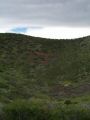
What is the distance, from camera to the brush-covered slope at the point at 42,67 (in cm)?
2258

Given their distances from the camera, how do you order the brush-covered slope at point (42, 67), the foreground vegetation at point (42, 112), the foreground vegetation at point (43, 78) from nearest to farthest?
1. the foreground vegetation at point (42, 112)
2. the foreground vegetation at point (43, 78)
3. the brush-covered slope at point (42, 67)

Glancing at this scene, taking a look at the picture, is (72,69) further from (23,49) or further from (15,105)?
(15,105)

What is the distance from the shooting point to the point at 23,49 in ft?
106

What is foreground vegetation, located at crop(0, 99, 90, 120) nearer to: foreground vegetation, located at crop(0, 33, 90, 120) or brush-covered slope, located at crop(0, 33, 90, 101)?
foreground vegetation, located at crop(0, 33, 90, 120)

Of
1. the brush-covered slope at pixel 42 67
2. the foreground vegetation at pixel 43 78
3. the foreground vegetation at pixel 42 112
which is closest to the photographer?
the foreground vegetation at pixel 42 112

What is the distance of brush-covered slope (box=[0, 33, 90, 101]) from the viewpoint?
22578 mm

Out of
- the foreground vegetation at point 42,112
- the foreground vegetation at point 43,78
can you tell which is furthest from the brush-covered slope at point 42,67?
the foreground vegetation at point 42,112

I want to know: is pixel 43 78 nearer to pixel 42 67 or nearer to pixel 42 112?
pixel 42 67

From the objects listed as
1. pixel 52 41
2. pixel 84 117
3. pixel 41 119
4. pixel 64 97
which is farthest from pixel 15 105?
pixel 52 41

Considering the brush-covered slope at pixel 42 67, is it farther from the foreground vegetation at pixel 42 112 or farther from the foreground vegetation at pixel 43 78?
the foreground vegetation at pixel 42 112

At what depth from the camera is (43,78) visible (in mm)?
26406

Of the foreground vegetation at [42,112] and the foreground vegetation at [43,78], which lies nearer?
the foreground vegetation at [42,112]

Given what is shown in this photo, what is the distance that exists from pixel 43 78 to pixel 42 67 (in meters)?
2.62

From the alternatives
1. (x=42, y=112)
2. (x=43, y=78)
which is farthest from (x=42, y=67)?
(x=42, y=112)
